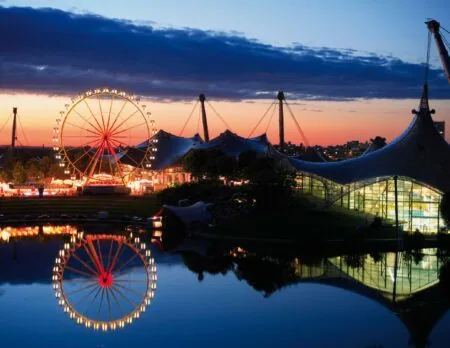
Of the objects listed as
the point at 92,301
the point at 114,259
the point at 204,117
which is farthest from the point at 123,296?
the point at 204,117

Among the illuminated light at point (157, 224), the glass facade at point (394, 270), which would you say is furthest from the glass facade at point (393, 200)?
the illuminated light at point (157, 224)

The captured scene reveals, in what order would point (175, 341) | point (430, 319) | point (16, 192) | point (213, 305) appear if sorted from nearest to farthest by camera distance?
point (175, 341), point (430, 319), point (213, 305), point (16, 192)

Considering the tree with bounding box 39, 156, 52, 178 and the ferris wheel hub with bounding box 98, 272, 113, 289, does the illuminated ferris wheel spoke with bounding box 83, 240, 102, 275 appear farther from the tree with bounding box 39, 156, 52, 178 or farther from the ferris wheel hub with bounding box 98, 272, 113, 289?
the tree with bounding box 39, 156, 52, 178

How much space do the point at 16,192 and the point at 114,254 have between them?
2338 cm

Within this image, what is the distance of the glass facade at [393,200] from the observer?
33.4 m

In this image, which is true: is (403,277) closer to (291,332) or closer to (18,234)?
(291,332)

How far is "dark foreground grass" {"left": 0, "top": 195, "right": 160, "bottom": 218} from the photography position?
42938 mm

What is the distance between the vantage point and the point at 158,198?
44.9m

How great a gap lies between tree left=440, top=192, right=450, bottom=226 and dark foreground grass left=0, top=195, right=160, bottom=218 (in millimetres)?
17341

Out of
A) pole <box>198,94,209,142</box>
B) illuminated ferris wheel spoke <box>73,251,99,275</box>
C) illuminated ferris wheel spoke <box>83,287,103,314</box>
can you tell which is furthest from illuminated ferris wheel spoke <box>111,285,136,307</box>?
pole <box>198,94,209,142</box>

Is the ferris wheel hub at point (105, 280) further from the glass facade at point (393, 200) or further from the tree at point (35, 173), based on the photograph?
the tree at point (35, 173)

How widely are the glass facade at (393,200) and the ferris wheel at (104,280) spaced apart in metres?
11.3

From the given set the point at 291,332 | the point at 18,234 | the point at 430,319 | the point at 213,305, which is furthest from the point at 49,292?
the point at 18,234

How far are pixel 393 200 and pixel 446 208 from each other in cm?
316
